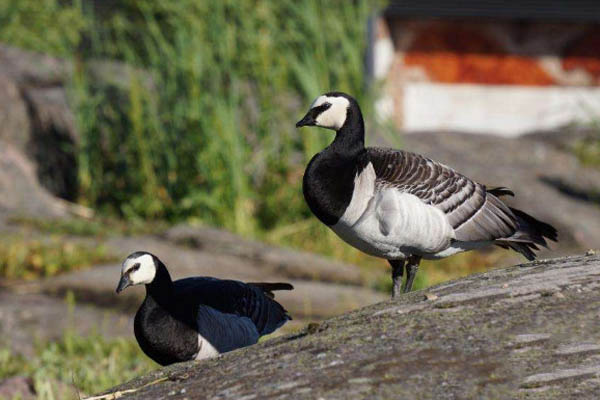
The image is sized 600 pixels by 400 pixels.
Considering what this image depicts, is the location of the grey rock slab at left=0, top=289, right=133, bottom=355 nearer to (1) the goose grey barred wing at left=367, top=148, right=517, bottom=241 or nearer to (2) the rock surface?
(1) the goose grey barred wing at left=367, top=148, right=517, bottom=241

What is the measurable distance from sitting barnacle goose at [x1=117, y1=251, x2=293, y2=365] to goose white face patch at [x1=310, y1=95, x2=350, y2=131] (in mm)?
1294

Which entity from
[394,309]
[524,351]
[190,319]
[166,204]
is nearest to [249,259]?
[166,204]

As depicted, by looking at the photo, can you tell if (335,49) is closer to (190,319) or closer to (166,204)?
(166,204)

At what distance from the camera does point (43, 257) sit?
10469mm

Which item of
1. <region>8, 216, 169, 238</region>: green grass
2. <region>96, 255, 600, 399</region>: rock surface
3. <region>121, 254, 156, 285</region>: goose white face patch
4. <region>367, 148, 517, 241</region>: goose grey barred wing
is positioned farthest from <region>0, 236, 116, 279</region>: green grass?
<region>96, 255, 600, 399</region>: rock surface

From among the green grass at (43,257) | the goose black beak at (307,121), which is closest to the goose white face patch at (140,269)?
the goose black beak at (307,121)

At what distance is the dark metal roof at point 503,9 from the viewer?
2164 cm

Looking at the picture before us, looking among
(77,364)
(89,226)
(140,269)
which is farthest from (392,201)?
(89,226)

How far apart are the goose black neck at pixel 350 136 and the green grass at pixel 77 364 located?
2301 millimetres

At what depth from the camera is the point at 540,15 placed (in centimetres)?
2191

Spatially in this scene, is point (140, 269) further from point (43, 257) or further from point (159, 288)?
point (43, 257)

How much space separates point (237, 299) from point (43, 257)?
171 inches

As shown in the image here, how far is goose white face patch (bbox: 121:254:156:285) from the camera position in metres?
6.08

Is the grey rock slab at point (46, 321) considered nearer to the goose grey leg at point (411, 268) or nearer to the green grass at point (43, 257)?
the green grass at point (43, 257)
